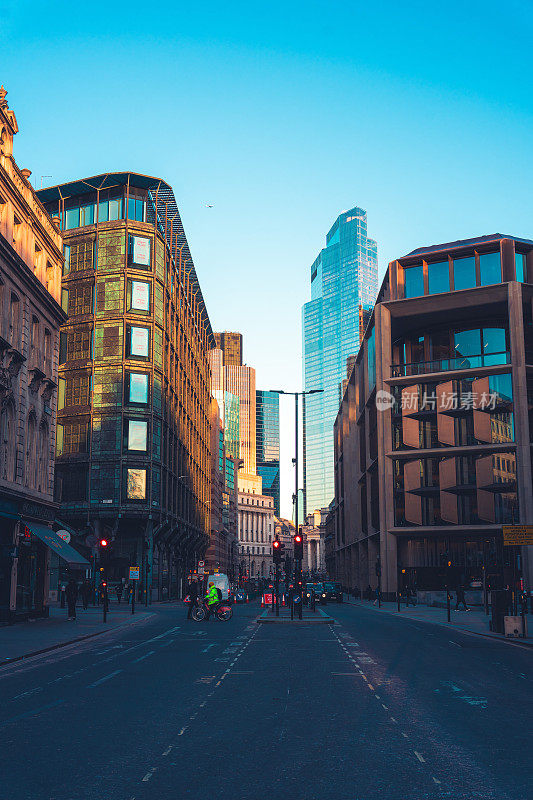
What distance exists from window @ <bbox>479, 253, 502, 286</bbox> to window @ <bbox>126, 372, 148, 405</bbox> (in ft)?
99.5

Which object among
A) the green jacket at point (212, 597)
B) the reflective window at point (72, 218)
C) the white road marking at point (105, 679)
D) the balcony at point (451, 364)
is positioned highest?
the reflective window at point (72, 218)

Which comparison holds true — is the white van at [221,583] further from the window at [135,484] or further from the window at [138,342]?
the window at [138,342]

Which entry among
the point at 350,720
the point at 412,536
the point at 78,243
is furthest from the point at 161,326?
the point at 350,720

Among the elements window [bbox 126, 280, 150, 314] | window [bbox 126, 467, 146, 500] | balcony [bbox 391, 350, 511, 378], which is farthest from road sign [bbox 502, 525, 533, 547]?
window [bbox 126, 280, 150, 314]

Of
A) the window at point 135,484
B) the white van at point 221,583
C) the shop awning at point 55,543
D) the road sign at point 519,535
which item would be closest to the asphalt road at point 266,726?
the road sign at point 519,535

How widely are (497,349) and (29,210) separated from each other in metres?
46.5

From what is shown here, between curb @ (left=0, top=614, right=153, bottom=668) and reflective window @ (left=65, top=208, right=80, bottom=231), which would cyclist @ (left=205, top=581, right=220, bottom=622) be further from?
reflective window @ (left=65, top=208, right=80, bottom=231)

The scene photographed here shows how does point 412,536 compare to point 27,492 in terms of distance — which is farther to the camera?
point 412,536

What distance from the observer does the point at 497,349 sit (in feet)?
227

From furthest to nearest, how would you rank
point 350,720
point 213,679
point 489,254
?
1. point 489,254
2. point 213,679
3. point 350,720

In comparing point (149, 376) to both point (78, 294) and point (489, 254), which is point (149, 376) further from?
point (489, 254)

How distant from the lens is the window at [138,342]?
224ft

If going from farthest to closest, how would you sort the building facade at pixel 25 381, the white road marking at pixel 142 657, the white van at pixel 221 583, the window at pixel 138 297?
the window at pixel 138 297 < the white van at pixel 221 583 < the building facade at pixel 25 381 < the white road marking at pixel 142 657

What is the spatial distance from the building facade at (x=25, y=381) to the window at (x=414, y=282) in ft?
127
